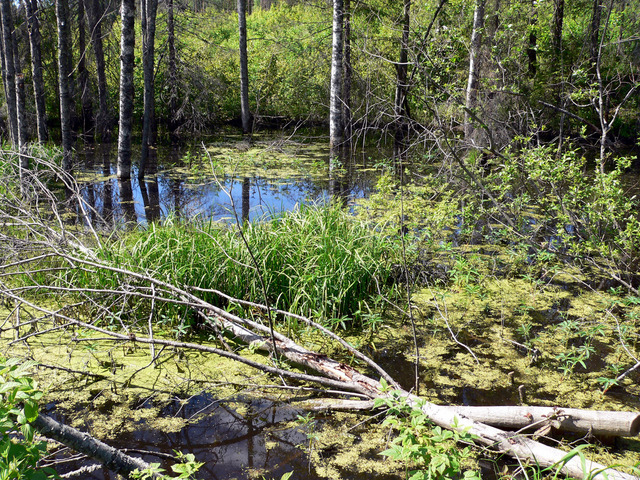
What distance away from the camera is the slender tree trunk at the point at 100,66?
491 inches

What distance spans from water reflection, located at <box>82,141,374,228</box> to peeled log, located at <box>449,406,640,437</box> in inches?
164

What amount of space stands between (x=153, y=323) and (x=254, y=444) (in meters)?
1.68

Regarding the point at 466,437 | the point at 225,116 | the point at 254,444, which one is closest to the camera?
the point at 466,437

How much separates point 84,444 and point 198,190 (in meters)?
7.36

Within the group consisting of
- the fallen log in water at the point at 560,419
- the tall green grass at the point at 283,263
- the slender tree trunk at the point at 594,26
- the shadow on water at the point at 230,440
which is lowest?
the shadow on water at the point at 230,440

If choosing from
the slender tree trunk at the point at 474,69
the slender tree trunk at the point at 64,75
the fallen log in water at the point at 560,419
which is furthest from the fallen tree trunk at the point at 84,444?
the slender tree trunk at the point at 474,69

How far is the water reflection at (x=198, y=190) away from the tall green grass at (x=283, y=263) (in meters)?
1.96

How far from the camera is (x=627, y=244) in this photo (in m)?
4.27

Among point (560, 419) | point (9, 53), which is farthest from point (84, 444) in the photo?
point (9, 53)

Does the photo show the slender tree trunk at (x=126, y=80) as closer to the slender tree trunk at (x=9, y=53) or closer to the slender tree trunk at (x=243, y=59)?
the slender tree trunk at (x=9, y=53)

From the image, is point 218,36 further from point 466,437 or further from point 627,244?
point 466,437

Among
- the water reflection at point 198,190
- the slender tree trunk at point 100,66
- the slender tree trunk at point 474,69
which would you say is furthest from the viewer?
the slender tree trunk at point 100,66

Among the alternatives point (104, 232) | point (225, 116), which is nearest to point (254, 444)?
point (104, 232)

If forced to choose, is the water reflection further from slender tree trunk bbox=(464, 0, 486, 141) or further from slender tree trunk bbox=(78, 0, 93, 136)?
slender tree trunk bbox=(78, 0, 93, 136)
